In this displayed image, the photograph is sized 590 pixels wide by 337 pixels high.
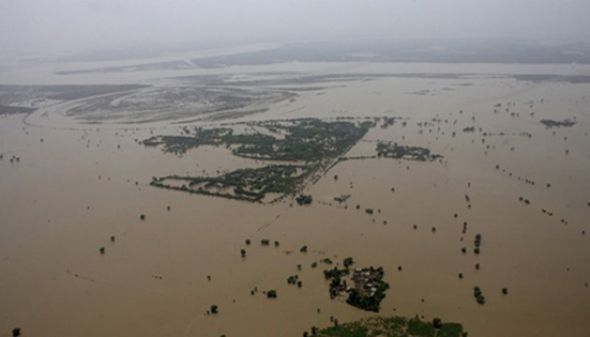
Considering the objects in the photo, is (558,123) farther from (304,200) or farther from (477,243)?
(304,200)

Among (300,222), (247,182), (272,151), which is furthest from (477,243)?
(272,151)

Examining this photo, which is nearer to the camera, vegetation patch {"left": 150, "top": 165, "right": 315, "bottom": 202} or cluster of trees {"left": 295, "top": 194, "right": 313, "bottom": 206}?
cluster of trees {"left": 295, "top": 194, "right": 313, "bottom": 206}

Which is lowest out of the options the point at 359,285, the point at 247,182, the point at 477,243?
the point at 359,285

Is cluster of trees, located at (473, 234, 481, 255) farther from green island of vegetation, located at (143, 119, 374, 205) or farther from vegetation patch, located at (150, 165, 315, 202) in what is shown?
vegetation patch, located at (150, 165, 315, 202)

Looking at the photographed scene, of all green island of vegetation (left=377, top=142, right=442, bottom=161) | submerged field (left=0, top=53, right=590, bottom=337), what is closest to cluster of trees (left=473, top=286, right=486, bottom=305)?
submerged field (left=0, top=53, right=590, bottom=337)

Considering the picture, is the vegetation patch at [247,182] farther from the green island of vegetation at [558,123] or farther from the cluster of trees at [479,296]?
the green island of vegetation at [558,123]

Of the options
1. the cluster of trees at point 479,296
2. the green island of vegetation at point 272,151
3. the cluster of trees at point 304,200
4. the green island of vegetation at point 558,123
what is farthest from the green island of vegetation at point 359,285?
the green island of vegetation at point 558,123

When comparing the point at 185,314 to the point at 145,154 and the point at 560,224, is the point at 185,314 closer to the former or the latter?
the point at 560,224
